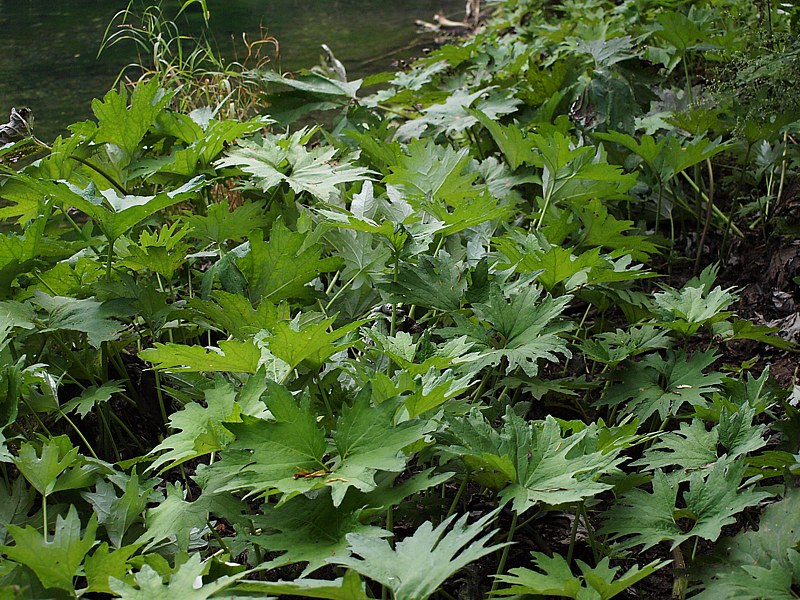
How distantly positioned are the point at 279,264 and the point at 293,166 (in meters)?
0.46

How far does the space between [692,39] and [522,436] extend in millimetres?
1765

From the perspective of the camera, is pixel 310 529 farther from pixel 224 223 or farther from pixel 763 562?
pixel 224 223

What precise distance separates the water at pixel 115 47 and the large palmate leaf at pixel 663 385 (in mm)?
2842

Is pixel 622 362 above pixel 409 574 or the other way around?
the other way around

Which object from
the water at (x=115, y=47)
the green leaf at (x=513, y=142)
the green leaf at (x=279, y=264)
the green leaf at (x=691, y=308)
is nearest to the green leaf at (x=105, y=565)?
the green leaf at (x=279, y=264)

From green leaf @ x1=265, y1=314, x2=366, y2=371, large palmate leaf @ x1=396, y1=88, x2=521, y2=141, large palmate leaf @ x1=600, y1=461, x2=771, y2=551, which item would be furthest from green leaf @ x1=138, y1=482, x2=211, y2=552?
large palmate leaf @ x1=396, y1=88, x2=521, y2=141

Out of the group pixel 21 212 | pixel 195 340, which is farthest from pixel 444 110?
pixel 21 212

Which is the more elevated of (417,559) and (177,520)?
(417,559)

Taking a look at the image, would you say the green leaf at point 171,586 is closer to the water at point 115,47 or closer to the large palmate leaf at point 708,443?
the large palmate leaf at point 708,443

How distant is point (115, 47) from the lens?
5.67 meters

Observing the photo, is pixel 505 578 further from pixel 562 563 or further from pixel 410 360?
pixel 410 360

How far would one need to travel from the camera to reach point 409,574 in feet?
2.86

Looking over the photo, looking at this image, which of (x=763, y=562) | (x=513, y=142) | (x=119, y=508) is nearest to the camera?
(x=763, y=562)

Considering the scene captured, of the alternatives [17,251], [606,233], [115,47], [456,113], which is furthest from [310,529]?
[115,47]
